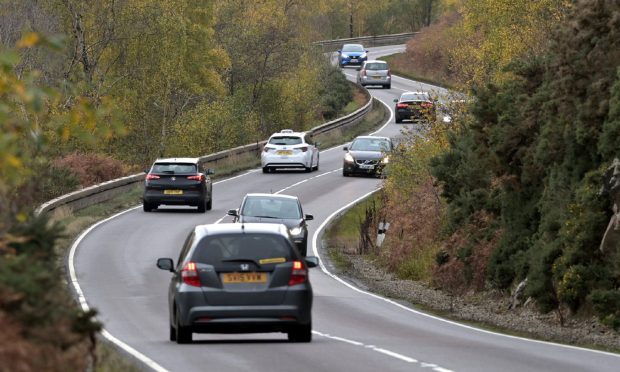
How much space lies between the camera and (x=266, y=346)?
18156 millimetres

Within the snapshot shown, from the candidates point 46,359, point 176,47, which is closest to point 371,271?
point 46,359

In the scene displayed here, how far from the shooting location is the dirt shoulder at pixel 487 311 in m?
22.1

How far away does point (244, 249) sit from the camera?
17.2 m

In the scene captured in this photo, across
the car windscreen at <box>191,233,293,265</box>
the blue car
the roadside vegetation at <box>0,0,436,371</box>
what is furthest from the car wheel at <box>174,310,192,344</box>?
the blue car

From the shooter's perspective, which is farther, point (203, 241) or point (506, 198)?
point (506, 198)

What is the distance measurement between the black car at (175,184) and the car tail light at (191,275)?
26151 millimetres

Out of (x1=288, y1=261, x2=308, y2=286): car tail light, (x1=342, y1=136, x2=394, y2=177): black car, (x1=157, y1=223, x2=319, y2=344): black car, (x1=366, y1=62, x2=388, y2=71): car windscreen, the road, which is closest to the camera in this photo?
the road

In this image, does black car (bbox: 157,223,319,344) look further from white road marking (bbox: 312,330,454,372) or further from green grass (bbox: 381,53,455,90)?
green grass (bbox: 381,53,455,90)

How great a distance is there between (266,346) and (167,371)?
2.96 meters

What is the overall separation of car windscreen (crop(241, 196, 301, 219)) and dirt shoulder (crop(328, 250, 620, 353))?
6.46 feet

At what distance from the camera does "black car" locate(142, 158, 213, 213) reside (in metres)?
43.4

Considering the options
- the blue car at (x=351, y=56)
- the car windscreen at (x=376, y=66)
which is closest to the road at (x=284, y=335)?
the car windscreen at (x=376, y=66)

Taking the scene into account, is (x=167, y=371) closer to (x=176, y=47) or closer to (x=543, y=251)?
(x=543, y=251)

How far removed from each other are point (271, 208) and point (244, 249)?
53.1 feet
